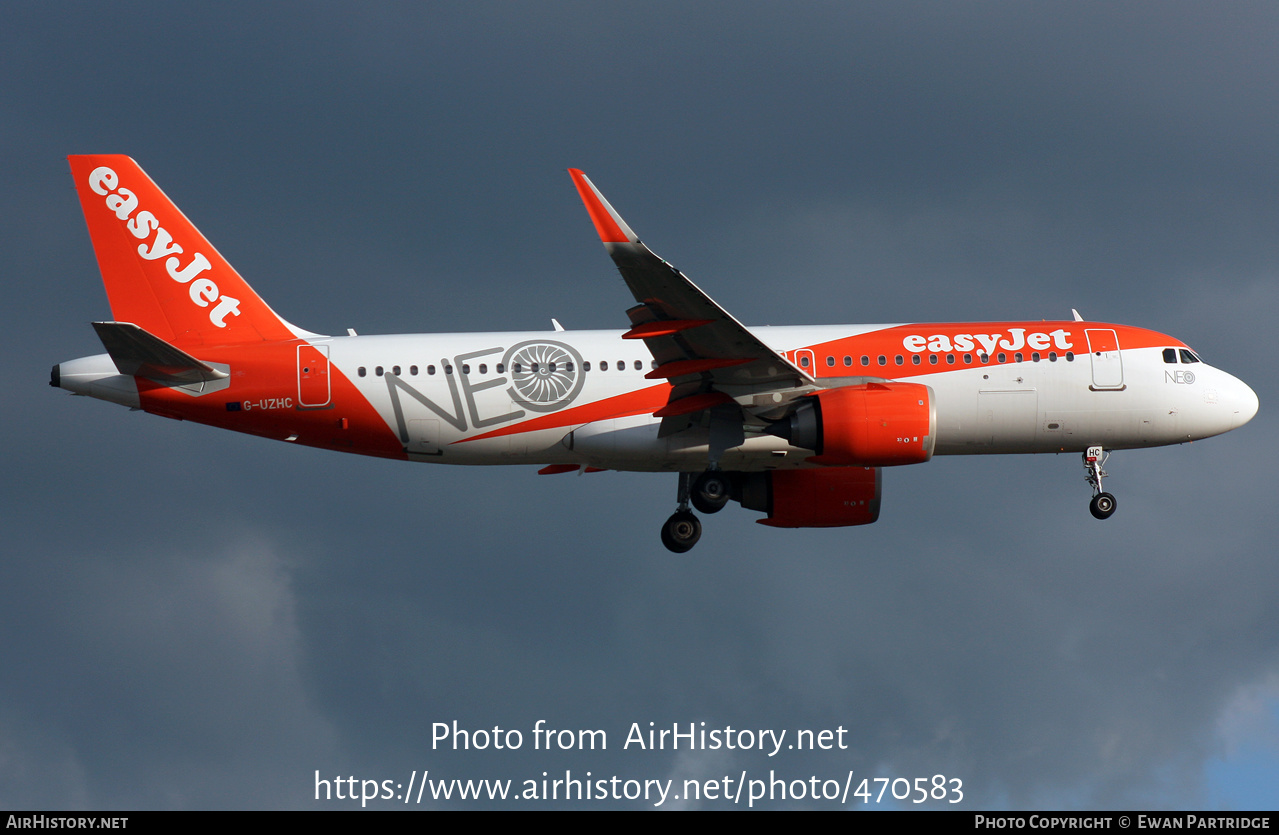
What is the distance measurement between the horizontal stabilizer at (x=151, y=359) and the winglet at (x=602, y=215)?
12.1 meters

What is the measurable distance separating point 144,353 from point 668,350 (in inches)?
524

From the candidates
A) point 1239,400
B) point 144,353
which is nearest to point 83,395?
point 144,353

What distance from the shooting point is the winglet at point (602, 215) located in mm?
26969

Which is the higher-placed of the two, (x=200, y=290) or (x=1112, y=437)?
(x=200, y=290)

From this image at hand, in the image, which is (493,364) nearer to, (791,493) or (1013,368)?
(791,493)

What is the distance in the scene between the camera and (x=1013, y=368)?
3472 cm

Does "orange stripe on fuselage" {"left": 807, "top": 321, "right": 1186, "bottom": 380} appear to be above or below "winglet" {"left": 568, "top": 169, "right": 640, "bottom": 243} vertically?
below

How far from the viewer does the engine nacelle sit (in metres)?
32.2

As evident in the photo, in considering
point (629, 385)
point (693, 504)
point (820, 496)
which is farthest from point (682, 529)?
point (629, 385)

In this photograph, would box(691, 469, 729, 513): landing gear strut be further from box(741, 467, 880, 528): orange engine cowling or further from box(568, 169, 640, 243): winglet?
box(568, 169, 640, 243): winglet

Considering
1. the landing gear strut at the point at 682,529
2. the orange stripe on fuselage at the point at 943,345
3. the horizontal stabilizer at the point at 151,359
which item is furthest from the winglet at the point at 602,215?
the horizontal stabilizer at the point at 151,359

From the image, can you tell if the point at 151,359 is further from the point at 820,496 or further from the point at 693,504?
the point at 820,496

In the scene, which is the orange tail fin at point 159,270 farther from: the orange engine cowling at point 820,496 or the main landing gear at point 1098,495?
the main landing gear at point 1098,495

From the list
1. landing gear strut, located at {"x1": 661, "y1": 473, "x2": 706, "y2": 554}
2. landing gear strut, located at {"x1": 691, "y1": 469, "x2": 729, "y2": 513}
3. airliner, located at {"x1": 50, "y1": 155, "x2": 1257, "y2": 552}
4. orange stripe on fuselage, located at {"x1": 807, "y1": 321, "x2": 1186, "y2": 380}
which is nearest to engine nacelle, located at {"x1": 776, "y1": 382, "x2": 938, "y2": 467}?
airliner, located at {"x1": 50, "y1": 155, "x2": 1257, "y2": 552}
